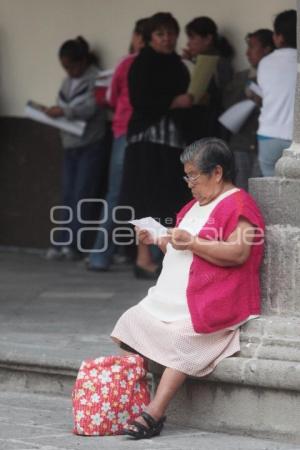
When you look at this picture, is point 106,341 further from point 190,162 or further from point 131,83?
point 131,83

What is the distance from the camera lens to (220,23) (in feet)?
34.0

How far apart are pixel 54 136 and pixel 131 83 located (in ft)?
7.14

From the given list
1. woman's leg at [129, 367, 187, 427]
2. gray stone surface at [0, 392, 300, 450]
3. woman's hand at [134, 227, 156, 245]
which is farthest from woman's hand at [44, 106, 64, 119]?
woman's leg at [129, 367, 187, 427]

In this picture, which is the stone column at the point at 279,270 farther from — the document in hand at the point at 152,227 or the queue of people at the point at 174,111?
the queue of people at the point at 174,111

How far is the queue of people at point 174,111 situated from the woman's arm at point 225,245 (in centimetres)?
285

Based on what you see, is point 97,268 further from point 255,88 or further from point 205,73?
point 255,88

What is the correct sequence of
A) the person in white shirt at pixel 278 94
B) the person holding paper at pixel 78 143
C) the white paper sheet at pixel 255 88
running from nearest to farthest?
the person in white shirt at pixel 278 94
the white paper sheet at pixel 255 88
the person holding paper at pixel 78 143

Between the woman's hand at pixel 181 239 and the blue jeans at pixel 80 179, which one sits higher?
the woman's hand at pixel 181 239

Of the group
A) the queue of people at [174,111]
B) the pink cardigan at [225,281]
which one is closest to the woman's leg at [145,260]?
the queue of people at [174,111]

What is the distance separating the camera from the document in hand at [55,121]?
10945 millimetres

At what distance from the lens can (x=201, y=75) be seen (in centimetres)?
966

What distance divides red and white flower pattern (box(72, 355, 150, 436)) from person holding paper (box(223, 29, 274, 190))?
12.3 feet

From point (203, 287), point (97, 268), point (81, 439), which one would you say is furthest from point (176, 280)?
point (97, 268)

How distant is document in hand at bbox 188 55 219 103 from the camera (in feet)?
31.4
